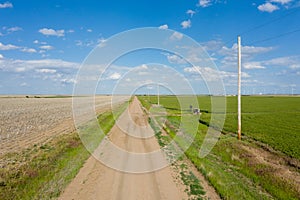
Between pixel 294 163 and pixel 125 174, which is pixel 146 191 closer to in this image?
pixel 125 174

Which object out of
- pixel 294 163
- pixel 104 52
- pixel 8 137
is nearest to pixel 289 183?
pixel 294 163

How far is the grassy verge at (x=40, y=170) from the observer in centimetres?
712

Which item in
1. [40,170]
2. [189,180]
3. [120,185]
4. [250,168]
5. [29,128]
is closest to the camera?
[120,185]

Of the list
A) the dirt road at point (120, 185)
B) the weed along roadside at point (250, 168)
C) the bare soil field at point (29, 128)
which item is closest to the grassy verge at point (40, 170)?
the dirt road at point (120, 185)

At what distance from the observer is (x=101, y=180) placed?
8.02 m

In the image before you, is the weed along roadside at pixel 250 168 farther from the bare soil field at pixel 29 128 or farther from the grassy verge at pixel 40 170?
the bare soil field at pixel 29 128

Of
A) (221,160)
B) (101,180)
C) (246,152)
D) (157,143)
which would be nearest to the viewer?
(101,180)

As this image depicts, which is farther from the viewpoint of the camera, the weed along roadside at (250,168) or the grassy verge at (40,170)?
the weed along roadside at (250,168)

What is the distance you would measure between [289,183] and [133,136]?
9.97 m

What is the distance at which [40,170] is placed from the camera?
895cm

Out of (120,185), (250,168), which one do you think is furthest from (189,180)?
(250,168)

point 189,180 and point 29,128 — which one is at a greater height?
point 189,180

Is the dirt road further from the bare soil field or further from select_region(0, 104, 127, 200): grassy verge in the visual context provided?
the bare soil field

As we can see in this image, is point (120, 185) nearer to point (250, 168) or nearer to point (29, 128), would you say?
point (250, 168)
